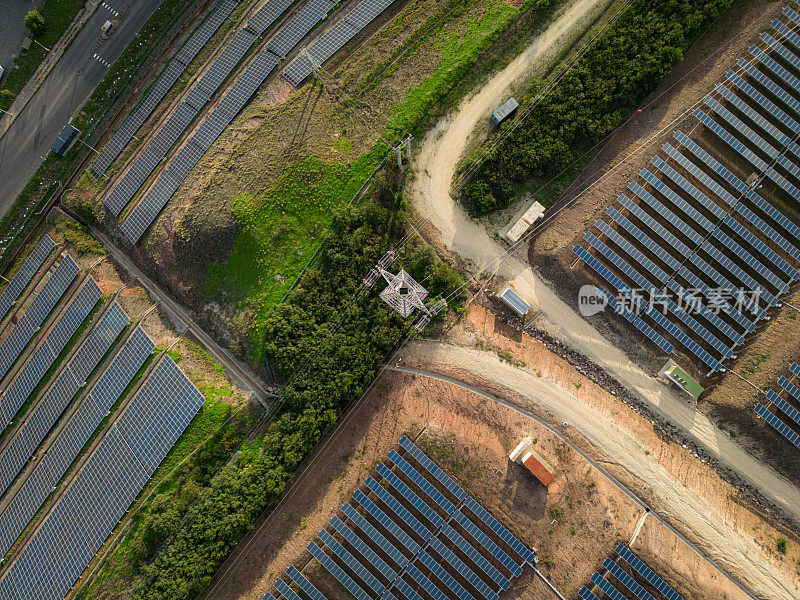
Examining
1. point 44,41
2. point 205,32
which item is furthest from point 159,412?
point 44,41

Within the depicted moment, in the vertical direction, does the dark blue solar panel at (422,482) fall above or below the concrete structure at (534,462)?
below

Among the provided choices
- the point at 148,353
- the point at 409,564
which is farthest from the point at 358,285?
the point at 409,564

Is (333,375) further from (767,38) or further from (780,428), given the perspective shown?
(767,38)

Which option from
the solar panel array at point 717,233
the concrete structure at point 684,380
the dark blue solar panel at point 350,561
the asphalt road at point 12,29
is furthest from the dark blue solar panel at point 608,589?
the asphalt road at point 12,29

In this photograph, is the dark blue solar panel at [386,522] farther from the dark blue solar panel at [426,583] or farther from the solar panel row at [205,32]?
the solar panel row at [205,32]

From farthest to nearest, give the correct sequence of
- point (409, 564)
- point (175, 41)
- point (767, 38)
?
point (175, 41) → point (767, 38) → point (409, 564)

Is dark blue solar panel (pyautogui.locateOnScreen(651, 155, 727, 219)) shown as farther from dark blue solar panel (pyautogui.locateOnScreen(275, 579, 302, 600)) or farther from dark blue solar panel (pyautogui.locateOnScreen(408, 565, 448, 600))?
dark blue solar panel (pyautogui.locateOnScreen(275, 579, 302, 600))
